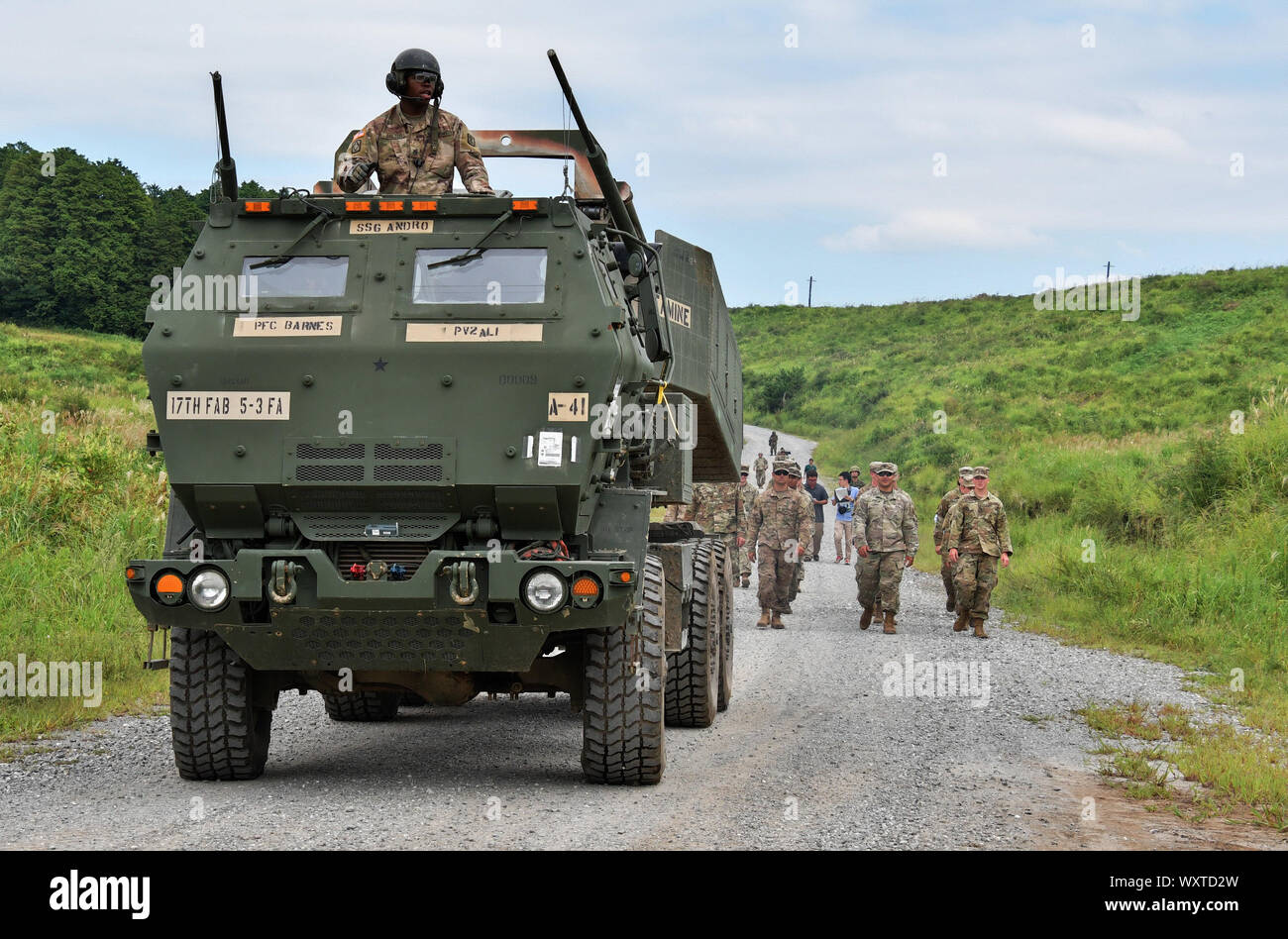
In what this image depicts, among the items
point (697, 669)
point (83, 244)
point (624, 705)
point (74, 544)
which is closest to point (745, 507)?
point (74, 544)

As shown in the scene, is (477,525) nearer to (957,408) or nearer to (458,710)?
(458,710)

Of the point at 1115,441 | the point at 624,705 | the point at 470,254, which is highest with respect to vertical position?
the point at 470,254

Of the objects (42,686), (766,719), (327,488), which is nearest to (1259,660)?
(766,719)

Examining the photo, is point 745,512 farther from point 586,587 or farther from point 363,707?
point 586,587

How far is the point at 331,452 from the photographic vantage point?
6727 mm

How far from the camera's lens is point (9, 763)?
25.3 feet

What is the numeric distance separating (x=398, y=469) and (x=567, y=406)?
85 centimetres

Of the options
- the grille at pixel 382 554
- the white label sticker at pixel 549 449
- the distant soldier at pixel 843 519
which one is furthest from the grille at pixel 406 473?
the distant soldier at pixel 843 519

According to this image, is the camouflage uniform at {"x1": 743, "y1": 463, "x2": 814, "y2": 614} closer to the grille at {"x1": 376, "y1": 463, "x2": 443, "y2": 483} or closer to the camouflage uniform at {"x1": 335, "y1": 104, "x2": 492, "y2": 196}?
the camouflage uniform at {"x1": 335, "y1": 104, "x2": 492, "y2": 196}

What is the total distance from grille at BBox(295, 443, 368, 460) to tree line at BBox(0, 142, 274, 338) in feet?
133

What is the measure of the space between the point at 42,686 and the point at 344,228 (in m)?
4.34

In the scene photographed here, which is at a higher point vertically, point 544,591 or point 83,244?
point 83,244

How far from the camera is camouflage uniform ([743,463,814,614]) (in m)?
15.8

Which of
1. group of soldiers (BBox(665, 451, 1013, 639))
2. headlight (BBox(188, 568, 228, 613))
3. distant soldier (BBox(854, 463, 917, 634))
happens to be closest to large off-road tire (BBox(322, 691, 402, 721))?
headlight (BBox(188, 568, 228, 613))
